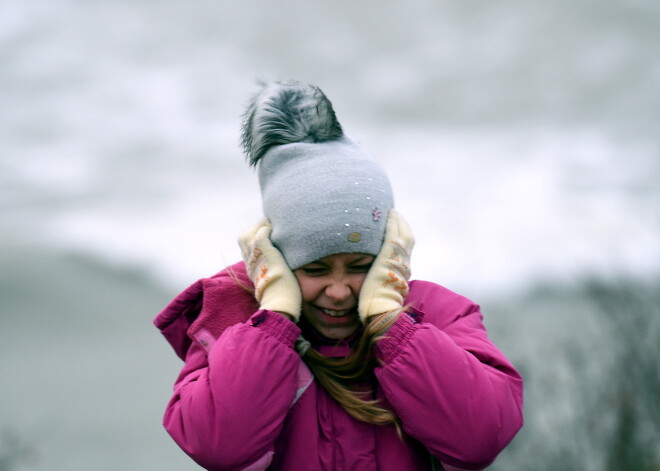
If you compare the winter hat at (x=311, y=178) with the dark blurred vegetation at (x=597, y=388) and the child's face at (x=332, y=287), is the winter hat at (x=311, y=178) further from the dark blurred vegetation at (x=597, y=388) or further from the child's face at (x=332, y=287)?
the dark blurred vegetation at (x=597, y=388)

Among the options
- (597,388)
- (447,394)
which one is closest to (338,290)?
(447,394)

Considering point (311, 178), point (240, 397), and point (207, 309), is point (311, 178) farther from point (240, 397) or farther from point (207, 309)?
point (240, 397)

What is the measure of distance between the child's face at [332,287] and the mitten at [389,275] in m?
0.04

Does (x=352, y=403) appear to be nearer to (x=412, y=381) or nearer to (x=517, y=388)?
(x=412, y=381)

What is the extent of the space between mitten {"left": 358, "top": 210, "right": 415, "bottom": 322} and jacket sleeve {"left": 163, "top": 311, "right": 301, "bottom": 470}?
0.20m

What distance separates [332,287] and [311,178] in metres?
0.28

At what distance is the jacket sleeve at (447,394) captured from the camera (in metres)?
1.64

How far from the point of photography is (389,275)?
6.11ft

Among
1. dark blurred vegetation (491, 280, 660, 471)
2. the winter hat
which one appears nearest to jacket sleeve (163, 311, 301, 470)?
the winter hat

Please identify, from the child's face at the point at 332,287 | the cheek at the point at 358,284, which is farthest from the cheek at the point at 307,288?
the cheek at the point at 358,284

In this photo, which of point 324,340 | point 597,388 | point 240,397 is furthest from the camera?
point 597,388

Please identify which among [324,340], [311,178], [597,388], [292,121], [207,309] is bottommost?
[597,388]

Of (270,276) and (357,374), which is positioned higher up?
(270,276)

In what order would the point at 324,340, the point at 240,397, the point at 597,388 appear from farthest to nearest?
1. the point at 597,388
2. the point at 324,340
3. the point at 240,397
